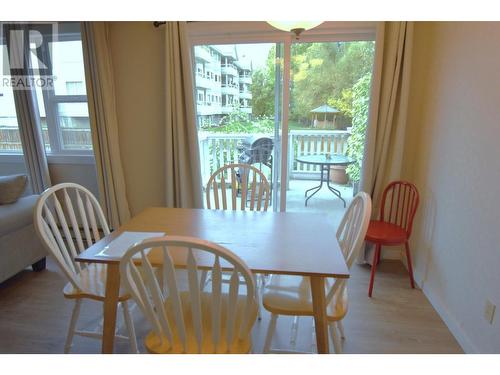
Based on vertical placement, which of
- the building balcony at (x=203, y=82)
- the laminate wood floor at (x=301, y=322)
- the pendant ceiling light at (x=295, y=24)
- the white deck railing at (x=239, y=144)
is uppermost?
the pendant ceiling light at (x=295, y=24)

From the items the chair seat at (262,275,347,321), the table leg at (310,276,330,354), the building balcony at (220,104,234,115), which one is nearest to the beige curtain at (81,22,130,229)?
the building balcony at (220,104,234,115)

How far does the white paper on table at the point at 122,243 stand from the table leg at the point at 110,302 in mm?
57

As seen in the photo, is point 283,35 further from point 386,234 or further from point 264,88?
point 386,234

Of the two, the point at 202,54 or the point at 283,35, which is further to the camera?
the point at 202,54

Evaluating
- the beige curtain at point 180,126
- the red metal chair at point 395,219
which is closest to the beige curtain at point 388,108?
the red metal chair at point 395,219

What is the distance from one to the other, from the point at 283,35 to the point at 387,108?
107 centimetres

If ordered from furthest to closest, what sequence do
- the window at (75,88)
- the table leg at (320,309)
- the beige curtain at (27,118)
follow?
the window at (75,88) → the beige curtain at (27,118) → the table leg at (320,309)

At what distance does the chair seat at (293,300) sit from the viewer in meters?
1.35

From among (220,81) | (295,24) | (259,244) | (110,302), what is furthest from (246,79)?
(110,302)

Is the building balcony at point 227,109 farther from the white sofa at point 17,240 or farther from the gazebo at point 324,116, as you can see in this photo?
the white sofa at point 17,240

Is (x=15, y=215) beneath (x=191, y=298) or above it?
beneath

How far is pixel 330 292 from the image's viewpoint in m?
1.34
